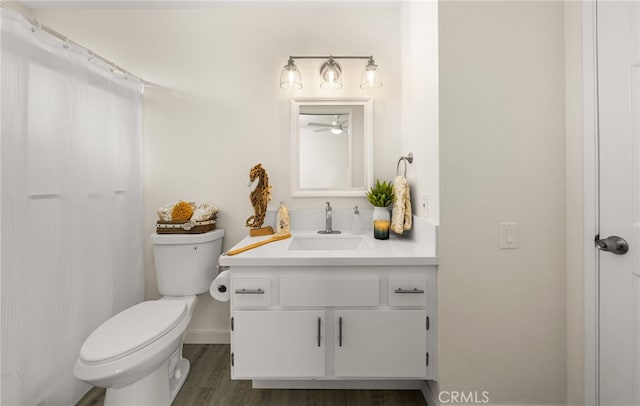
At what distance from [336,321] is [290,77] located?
1485 mm

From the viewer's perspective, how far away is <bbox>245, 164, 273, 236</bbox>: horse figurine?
199 centimetres

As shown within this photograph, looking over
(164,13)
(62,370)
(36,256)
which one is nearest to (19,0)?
(164,13)

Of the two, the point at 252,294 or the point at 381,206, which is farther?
the point at 381,206

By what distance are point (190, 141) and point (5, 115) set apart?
3.24 ft

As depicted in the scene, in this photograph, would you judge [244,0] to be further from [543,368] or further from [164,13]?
[543,368]

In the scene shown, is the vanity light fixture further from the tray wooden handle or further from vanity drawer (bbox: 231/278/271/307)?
vanity drawer (bbox: 231/278/271/307)

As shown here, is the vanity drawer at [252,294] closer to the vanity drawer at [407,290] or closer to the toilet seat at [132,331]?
the toilet seat at [132,331]

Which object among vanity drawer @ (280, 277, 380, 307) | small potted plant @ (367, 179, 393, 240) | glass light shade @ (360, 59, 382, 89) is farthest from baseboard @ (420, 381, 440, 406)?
glass light shade @ (360, 59, 382, 89)

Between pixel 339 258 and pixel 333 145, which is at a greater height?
pixel 333 145

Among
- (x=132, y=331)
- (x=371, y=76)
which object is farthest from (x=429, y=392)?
(x=371, y=76)

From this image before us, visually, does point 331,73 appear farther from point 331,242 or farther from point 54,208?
point 54,208

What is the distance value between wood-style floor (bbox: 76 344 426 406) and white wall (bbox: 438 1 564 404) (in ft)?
1.50

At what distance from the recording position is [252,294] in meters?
1.44

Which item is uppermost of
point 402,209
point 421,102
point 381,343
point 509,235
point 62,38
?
point 62,38
